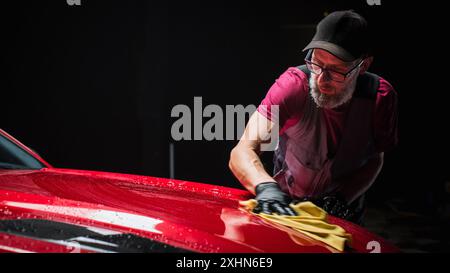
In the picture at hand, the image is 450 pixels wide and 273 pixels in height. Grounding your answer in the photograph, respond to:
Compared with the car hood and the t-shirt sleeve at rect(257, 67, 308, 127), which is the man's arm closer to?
the t-shirt sleeve at rect(257, 67, 308, 127)

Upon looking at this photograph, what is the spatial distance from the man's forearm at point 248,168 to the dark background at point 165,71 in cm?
230

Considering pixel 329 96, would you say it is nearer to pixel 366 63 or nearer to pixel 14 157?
pixel 366 63

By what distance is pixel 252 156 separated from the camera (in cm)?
197

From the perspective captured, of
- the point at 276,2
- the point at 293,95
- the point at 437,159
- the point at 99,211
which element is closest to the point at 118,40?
the point at 276,2

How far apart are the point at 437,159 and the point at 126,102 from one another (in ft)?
8.95

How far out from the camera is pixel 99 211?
129 centimetres

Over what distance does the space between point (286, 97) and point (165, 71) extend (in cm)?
247

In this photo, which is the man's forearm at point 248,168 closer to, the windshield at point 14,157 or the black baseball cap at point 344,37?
the black baseball cap at point 344,37

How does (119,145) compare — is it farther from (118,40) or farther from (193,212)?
(193,212)

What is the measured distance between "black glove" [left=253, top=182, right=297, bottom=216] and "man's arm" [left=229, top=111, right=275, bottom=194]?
0.19 ft

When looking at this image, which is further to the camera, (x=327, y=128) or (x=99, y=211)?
(x=327, y=128)

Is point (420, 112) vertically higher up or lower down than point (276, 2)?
lower down
